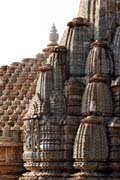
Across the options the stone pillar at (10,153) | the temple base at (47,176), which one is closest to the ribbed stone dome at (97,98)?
the temple base at (47,176)

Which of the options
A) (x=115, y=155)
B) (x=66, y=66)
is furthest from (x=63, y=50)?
(x=115, y=155)

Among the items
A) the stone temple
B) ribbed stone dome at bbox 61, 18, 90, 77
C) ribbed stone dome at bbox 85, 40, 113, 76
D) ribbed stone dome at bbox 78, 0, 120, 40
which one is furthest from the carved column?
ribbed stone dome at bbox 78, 0, 120, 40

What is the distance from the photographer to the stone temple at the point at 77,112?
22.5 meters

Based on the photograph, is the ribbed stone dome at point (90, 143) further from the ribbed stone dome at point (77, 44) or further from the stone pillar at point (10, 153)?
the stone pillar at point (10, 153)

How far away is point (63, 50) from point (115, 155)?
4.06m

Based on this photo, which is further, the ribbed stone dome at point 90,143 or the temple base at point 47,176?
the temple base at point 47,176

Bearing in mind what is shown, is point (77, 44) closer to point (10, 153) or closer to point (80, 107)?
point (80, 107)

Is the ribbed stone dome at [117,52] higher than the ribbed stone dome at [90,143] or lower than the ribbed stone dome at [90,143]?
higher

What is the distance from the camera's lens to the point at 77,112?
23.6 metres

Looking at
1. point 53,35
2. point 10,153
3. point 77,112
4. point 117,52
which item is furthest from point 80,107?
point 53,35

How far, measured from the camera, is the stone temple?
2255 cm

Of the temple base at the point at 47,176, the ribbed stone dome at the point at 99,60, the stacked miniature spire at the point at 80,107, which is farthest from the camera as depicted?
the ribbed stone dome at the point at 99,60

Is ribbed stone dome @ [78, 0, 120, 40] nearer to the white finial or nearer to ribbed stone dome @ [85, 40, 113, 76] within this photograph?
ribbed stone dome @ [85, 40, 113, 76]

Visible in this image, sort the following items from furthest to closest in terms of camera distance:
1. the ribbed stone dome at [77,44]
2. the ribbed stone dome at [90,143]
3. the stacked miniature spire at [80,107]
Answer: the ribbed stone dome at [77,44], the stacked miniature spire at [80,107], the ribbed stone dome at [90,143]
